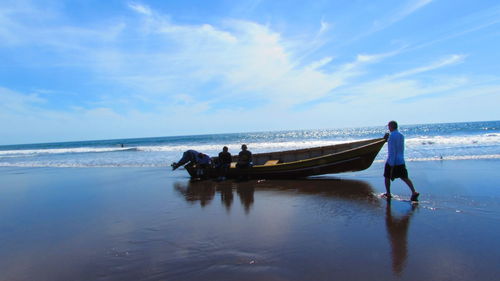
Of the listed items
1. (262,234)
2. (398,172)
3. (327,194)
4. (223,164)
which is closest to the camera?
Result: (262,234)

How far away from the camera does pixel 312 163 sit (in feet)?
34.9

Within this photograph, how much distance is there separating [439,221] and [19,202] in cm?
1003

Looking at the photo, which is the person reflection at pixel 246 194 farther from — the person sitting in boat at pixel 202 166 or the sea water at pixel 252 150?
the sea water at pixel 252 150

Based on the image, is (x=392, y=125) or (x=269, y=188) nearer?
(x=392, y=125)

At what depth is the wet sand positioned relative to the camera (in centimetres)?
381

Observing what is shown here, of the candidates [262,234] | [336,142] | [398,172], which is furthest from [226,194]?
[336,142]

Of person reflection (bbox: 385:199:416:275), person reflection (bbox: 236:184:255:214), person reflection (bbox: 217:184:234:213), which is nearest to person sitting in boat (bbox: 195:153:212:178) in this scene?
person reflection (bbox: 217:184:234:213)

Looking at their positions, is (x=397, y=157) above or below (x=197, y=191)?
above

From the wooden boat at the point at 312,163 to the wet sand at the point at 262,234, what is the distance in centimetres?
97

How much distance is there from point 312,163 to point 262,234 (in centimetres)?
588

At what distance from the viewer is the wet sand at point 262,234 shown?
12.5 feet

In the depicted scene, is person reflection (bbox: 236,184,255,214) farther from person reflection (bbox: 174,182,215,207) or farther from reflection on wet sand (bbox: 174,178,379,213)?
person reflection (bbox: 174,182,215,207)

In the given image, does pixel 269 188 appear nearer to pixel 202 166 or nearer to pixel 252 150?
pixel 202 166

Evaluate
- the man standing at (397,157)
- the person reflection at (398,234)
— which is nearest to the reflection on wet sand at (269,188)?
the man standing at (397,157)
